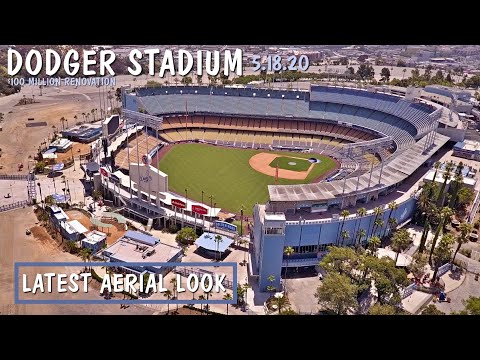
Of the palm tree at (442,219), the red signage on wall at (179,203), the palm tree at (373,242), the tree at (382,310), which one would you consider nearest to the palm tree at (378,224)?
the palm tree at (373,242)

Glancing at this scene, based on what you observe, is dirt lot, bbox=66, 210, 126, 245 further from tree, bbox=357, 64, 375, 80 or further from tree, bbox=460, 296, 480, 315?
tree, bbox=357, 64, 375, 80

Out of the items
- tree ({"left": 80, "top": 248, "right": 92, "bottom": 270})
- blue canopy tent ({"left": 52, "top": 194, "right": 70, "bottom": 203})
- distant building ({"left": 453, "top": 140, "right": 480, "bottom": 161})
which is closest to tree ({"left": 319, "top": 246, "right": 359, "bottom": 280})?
tree ({"left": 80, "top": 248, "right": 92, "bottom": 270})

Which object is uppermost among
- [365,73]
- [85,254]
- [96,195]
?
[365,73]

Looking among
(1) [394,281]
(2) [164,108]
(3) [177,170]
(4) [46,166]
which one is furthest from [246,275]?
(2) [164,108]

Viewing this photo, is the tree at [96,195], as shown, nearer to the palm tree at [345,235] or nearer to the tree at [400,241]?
the palm tree at [345,235]

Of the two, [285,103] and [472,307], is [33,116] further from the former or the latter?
[472,307]

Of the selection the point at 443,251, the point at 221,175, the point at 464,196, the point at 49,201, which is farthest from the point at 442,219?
the point at 49,201
